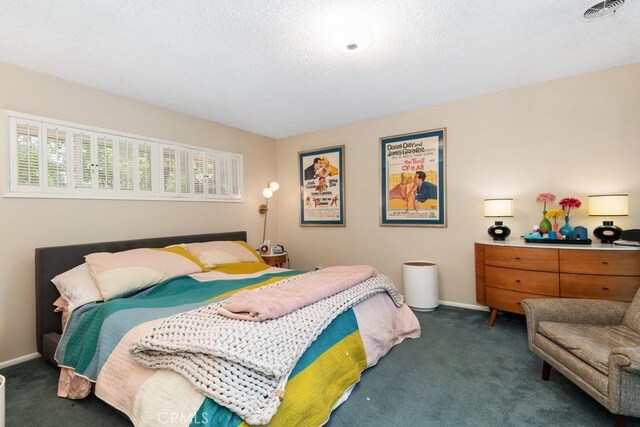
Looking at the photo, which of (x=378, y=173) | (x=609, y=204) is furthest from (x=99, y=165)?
(x=609, y=204)

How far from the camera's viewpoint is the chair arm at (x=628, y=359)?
1.31m

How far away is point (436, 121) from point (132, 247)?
353 centimetres

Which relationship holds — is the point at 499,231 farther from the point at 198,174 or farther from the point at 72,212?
the point at 72,212

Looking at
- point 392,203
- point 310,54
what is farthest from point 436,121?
point 310,54

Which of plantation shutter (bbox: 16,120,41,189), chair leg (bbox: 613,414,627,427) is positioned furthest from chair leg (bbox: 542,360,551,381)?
plantation shutter (bbox: 16,120,41,189)

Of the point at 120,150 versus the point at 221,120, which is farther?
the point at 221,120

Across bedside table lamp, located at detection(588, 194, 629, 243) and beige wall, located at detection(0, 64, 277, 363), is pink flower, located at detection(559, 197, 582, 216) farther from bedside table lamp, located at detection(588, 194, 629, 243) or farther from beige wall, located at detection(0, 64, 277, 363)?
beige wall, located at detection(0, 64, 277, 363)

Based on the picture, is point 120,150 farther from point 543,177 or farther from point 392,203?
point 543,177

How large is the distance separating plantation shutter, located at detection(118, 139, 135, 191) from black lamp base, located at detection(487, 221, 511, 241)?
12.0 feet

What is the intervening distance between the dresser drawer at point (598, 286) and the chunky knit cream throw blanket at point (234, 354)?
2.20 metres

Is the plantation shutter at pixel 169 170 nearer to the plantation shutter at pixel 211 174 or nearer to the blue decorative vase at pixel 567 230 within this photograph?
the plantation shutter at pixel 211 174

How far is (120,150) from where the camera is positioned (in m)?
2.99

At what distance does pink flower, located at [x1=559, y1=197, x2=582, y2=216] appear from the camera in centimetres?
270

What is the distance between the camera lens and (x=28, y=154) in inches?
96.3
